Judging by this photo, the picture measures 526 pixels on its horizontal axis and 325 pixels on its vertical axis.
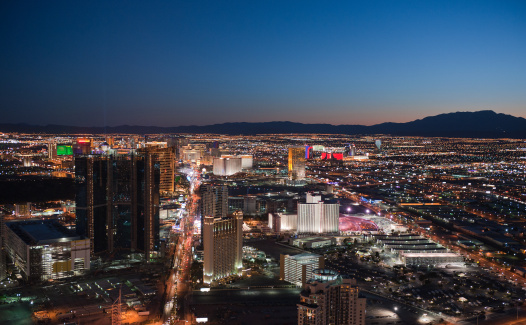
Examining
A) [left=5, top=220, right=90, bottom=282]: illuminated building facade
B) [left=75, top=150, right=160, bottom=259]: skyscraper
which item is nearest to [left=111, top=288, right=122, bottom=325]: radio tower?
[left=5, top=220, right=90, bottom=282]: illuminated building facade

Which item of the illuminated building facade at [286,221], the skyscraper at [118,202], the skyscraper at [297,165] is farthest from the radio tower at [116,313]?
the skyscraper at [297,165]

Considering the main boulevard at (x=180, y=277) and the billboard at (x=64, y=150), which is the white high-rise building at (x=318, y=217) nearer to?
the main boulevard at (x=180, y=277)

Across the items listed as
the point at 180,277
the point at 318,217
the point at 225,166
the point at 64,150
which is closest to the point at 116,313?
the point at 180,277

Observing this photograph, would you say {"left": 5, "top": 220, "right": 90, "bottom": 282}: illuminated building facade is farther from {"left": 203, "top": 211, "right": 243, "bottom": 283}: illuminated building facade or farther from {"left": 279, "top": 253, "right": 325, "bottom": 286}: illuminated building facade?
{"left": 279, "top": 253, "right": 325, "bottom": 286}: illuminated building facade

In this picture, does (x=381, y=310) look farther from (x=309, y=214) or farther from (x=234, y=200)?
(x=234, y=200)

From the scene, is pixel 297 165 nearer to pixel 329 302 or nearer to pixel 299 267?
pixel 299 267

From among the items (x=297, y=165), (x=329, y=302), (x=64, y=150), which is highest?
(x=64, y=150)

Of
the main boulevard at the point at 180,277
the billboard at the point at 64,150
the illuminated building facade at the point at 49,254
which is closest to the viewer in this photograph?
the main boulevard at the point at 180,277
